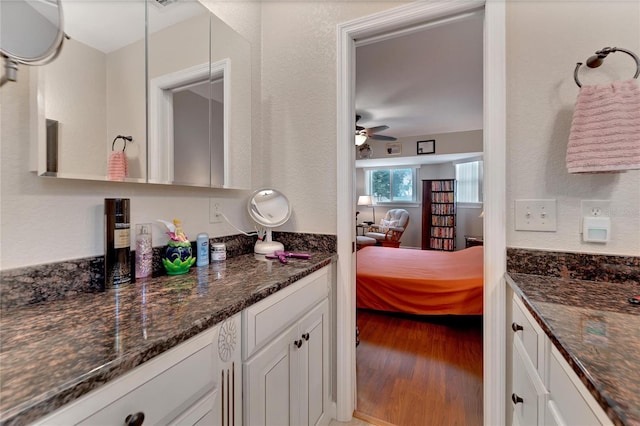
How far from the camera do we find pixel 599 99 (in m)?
0.96

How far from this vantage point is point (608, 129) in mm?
941

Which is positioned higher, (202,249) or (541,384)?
(202,249)

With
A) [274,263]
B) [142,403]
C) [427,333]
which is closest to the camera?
[142,403]

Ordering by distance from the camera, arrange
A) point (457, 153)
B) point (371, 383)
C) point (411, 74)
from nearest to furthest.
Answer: point (371, 383) → point (411, 74) → point (457, 153)

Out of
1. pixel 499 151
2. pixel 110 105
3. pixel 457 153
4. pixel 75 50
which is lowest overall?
pixel 499 151

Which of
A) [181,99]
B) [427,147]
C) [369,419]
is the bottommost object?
[369,419]

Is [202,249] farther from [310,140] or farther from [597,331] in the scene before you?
[597,331]

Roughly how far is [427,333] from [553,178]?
6.20ft

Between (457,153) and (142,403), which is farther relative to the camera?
(457,153)

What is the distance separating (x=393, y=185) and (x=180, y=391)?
23.7 ft

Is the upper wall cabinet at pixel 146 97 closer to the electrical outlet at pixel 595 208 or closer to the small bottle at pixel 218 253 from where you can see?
the small bottle at pixel 218 253

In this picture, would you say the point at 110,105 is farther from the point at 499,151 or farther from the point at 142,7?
the point at 499,151

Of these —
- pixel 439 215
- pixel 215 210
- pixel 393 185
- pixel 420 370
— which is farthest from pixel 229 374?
pixel 393 185


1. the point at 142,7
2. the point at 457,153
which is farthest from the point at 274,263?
the point at 457,153
